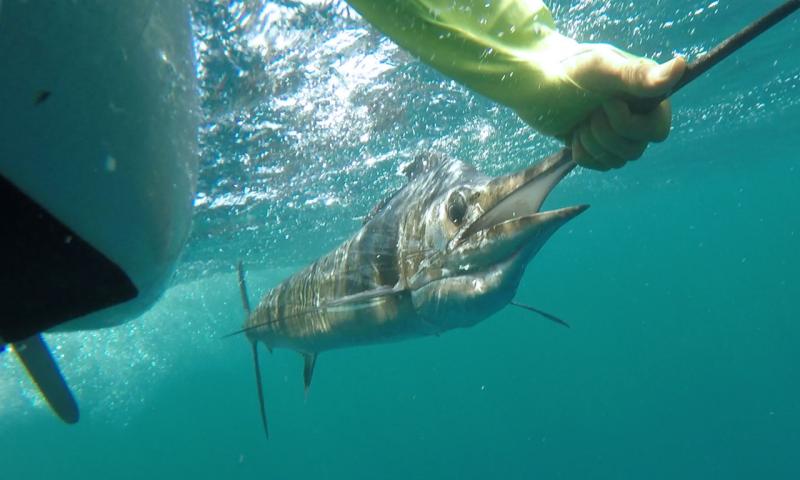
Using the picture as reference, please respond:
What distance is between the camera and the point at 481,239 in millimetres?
2705

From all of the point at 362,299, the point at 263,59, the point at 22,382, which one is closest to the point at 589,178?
the point at 263,59

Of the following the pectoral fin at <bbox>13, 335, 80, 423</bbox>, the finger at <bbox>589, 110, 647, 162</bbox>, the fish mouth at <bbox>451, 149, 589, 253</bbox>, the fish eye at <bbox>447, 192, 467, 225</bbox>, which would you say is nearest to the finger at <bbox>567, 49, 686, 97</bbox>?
the finger at <bbox>589, 110, 647, 162</bbox>

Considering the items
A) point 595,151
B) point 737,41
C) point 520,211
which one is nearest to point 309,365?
point 520,211

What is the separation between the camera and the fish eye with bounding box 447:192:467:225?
305cm

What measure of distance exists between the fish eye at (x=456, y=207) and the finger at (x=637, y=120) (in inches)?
54.2

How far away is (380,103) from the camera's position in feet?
39.9

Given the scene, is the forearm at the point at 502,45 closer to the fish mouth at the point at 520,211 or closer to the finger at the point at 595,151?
the finger at the point at 595,151

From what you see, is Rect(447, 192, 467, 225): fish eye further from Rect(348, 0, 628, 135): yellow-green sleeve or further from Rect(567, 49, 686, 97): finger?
Rect(567, 49, 686, 97): finger

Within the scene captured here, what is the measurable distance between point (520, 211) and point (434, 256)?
667 millimetres

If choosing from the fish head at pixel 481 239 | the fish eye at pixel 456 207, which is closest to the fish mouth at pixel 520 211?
the fish head at pixel 481 239

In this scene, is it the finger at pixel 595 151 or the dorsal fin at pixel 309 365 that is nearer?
the finger at pixel 595 151

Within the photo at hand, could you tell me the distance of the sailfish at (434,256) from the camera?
99.3 inches

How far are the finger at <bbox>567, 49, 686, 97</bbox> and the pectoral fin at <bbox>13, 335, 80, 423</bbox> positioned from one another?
380cm

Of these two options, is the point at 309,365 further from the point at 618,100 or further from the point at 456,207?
the point at 618,100
